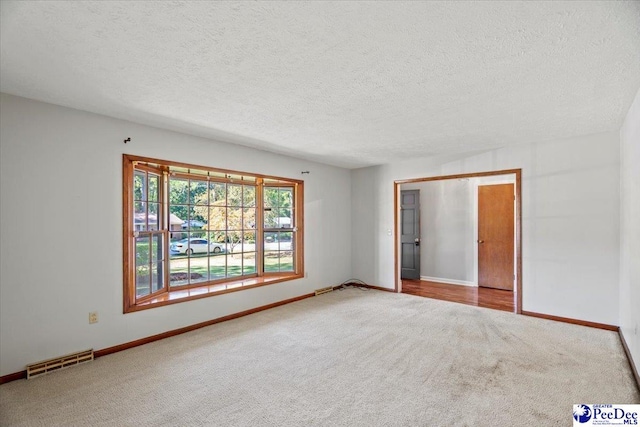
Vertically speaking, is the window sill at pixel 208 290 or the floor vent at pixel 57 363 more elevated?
the window sill at pixel 208 290

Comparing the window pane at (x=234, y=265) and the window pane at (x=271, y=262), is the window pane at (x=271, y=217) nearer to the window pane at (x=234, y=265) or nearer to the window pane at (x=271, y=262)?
the window pane at (x=271, y=262)

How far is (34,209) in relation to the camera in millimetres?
2846

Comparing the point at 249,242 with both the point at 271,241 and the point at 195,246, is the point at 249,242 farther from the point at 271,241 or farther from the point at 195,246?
the point at 195,246

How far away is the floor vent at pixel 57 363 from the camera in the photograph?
2.76 m

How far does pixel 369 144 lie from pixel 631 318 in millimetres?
3341

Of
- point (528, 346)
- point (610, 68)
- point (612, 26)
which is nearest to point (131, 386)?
point (528, 346)

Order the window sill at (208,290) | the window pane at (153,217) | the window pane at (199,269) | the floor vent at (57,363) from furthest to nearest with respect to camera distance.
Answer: the window pane at (199,269), the window pane at (153,217), the window sill at (208,290), the floor vent at (57,363)

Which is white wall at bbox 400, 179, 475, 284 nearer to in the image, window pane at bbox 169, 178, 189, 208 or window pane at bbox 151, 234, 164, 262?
window pane at bbox 169, 178, 189, 208

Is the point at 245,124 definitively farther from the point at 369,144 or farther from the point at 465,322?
the point at 465,322

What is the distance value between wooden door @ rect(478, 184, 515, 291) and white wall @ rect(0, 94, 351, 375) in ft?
18.1

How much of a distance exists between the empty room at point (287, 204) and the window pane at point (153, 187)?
8 centimetres

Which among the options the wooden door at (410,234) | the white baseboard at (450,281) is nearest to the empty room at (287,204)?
the white baseboard at (450,281)

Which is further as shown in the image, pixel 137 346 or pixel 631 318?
pixel 137 346

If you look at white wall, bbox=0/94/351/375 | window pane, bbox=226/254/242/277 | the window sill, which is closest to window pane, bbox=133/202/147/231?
white wall, bbox=0/94/351/375
